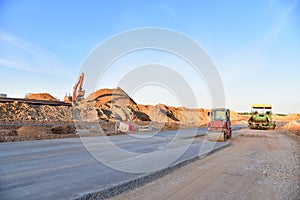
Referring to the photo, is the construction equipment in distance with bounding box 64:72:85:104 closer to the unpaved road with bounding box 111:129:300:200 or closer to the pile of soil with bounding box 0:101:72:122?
the pile of soil with bounding box 0:101:72:122

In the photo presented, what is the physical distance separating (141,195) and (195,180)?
5.91ft

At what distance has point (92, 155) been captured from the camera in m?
9.41

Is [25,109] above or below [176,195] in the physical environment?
above

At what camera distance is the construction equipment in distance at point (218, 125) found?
1566 centimetres

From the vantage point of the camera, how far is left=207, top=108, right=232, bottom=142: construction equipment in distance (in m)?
15.7

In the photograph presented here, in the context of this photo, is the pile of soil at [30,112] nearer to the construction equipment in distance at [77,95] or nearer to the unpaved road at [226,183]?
the construction equipment in distance at [77,95]

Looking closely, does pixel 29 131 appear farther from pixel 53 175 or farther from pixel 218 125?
pixel 218 125

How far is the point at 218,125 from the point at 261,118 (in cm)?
1498

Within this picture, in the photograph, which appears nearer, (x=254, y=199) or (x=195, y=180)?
(x=254, y=199)

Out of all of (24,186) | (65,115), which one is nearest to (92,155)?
(24,186)

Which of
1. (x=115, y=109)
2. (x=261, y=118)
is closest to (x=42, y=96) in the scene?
(x=115, y=109)

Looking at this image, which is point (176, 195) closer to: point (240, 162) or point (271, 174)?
point (271, 174)

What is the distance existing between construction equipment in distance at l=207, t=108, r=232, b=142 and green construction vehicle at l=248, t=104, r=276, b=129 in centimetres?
1340

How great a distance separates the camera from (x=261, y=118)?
2809 cm
